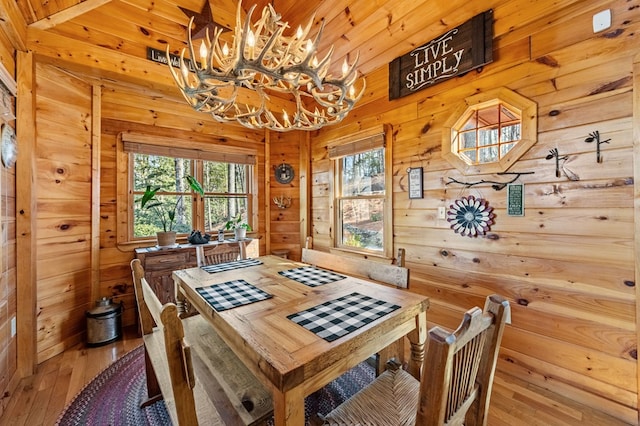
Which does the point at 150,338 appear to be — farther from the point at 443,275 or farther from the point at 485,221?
the point at 485,221

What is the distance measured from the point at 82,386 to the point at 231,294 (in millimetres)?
1484

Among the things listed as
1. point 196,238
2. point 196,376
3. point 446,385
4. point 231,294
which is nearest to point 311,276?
point 231,294

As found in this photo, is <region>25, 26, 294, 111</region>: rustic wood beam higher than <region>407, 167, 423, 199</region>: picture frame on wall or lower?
higher

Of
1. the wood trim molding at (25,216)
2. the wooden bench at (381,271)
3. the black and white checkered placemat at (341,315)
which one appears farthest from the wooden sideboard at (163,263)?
the black and white checkered placemat at (341,315)

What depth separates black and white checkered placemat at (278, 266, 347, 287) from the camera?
5.71ft

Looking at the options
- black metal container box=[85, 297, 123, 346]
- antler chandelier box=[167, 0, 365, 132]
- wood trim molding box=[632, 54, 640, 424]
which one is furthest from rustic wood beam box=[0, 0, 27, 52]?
wood trim molding box=[632, 54, 640, 424]

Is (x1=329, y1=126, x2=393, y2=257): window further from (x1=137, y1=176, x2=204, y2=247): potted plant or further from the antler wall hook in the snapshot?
(x1=137, y1=176, x2=204, y2=247): potted plant

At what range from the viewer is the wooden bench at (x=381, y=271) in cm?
174

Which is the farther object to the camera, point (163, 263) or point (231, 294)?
point (163, 263)

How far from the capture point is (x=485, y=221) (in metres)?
2.07

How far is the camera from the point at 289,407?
0.85m

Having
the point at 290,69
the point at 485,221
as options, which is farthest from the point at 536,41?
the point at 290,69

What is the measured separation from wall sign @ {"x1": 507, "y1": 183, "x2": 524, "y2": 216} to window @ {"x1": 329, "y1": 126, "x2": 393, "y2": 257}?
1072mm

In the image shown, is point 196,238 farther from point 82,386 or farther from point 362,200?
point 362,200
